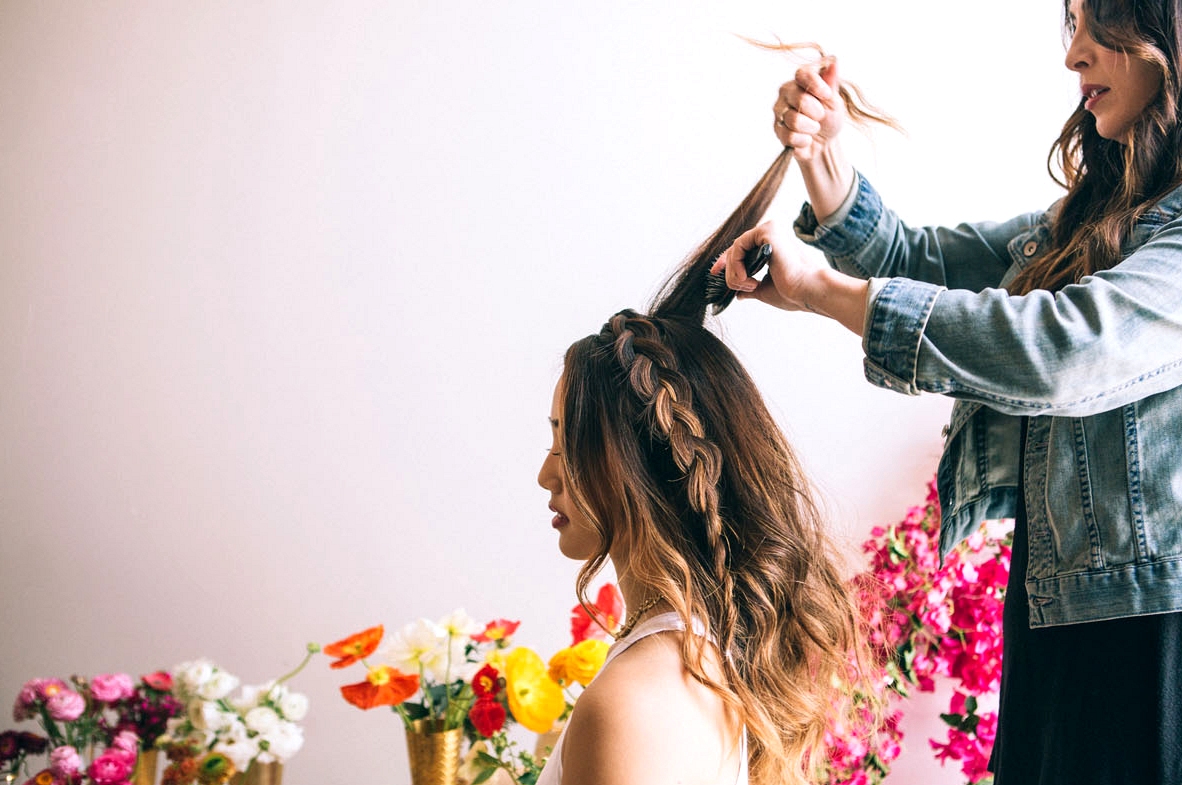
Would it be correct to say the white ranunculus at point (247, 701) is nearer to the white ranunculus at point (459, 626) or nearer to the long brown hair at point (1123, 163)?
the white ranunculus at point (459, 626)

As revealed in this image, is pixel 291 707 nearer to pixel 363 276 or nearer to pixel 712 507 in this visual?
pixel 712 507

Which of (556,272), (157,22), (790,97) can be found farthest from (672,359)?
(157,22)

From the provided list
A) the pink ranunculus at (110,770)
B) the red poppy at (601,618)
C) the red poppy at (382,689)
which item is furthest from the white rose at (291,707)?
the red poppy at (601,618)

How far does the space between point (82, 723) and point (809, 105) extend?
4.25 ft

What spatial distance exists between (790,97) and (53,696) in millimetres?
1268

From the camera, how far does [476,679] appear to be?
4.59 feet

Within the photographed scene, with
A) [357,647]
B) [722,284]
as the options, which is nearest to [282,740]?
[357,647]

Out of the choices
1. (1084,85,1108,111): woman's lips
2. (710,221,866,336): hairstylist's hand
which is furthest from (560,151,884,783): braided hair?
(1084,85,1108,111): woman's lips

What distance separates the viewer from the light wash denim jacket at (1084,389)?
2.97 feet

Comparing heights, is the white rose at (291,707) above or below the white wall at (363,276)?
below

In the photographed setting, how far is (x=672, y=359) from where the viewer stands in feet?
3.77

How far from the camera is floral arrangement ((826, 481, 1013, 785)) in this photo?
1.75 m

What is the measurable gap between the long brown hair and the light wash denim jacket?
3 centimetres

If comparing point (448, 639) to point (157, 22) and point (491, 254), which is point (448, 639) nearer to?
point (491, 254)
